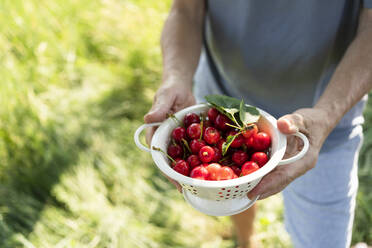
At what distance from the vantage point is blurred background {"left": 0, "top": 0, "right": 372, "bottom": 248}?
169cm

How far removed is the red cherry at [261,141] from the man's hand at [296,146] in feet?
0.16

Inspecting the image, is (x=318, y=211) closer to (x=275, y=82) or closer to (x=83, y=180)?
(x=275, y=82)

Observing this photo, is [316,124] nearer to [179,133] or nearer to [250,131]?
[250,131]

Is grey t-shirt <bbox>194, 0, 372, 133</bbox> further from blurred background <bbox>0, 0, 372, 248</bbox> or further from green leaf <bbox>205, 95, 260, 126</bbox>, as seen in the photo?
blurred background <bbox>0, 0, 372, 248</bbox>

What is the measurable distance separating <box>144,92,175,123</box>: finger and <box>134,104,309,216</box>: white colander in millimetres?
24

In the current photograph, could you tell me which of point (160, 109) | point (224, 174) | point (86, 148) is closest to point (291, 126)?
point (224, 174)

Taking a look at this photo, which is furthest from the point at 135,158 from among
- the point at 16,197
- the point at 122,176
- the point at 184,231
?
the point at 16,197

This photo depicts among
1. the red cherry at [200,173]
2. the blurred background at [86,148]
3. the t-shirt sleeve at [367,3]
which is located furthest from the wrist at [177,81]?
the blurred background at [86,148]

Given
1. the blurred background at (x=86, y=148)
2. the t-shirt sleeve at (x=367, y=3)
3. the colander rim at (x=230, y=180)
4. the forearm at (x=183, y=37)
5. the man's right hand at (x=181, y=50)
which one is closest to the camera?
the colander rim at (x=230, y=180)

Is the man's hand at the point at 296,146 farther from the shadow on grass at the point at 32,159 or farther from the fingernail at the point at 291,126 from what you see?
the shadow on grass at the point at 32,159

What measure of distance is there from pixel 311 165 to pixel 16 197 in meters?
1.48

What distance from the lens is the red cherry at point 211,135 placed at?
0.90m

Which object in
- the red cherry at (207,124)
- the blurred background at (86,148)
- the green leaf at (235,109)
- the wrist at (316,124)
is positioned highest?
the green leaf at (235,109)

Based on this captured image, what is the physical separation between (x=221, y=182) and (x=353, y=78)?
0.55m
